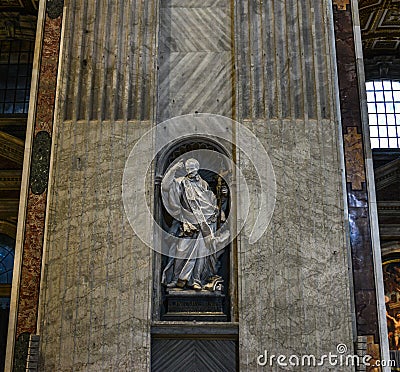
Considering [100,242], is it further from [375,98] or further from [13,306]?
[375,98]

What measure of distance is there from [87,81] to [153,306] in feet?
10.3

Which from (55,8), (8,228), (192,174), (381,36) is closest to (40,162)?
(192,174)

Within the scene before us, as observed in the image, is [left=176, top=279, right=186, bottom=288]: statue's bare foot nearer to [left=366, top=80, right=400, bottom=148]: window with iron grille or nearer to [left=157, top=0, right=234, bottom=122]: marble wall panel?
[left=157, top=0, right=234, bottom=122]: marble wall panel

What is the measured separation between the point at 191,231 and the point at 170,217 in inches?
13.5

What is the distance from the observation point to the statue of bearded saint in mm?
8203

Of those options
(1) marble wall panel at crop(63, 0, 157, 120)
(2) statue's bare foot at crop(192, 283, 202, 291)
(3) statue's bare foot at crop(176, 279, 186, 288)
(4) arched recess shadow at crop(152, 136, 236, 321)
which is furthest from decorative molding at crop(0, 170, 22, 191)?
(2) statue's bare foot at crop(192, 283, 202, 291)

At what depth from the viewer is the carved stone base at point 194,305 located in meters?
8.02

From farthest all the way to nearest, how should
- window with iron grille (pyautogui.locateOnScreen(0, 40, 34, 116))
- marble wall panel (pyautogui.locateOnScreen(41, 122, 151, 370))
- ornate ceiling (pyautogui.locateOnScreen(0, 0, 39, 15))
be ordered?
window with iron grille (pyautogui.locateOnScreen(0, 40, 34, 116)) < ornate ceiling (pyautogui.locateOnScreen(0, 0, 39, 15)) < marble wall panel (pyautogui.locateOnScreen(41, 122, 151, 370))

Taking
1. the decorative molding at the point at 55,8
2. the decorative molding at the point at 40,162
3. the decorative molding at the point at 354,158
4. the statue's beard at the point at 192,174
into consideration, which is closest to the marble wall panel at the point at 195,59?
the statue's beard at the point at 192,174

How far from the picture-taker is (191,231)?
8359 millimetres

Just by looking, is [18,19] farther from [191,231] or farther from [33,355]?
[33,355]

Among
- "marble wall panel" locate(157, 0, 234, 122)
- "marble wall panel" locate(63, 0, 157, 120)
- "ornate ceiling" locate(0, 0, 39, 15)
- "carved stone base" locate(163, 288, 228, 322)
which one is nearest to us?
"carved stone base" locate(163, 288, 228, 322)

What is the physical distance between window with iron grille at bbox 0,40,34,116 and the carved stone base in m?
6.81

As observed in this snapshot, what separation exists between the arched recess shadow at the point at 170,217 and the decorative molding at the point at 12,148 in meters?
5.02
